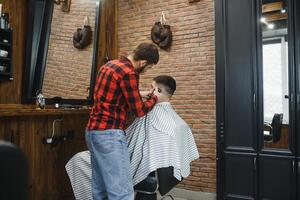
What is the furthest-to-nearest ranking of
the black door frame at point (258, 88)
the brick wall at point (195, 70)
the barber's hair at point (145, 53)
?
the brick wall at point (195, 70), the black door frame at point (258, 88), the barber's hair at point (145, 53)

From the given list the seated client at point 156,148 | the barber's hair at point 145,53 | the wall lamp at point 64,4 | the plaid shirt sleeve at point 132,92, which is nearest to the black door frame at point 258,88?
the seated client at point 156,148

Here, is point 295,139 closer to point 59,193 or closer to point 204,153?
point 204,153

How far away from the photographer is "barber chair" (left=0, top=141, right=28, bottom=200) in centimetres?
65

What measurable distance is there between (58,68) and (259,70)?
6.93 ft

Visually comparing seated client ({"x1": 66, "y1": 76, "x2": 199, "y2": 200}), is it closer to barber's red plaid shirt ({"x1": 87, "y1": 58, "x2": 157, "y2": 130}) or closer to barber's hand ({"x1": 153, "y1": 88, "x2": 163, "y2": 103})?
barber's hand ({"x1": 153, "y1": 88, "x2": 163, "y2": 103})

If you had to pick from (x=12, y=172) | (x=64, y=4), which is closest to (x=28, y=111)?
(x=64, y=4)

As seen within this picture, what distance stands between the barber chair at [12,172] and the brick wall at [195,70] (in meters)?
3.15

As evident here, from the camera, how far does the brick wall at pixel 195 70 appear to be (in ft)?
12.1

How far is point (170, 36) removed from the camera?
157 inches

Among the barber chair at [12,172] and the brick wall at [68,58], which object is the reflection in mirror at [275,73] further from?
the barber chair at [12,172]

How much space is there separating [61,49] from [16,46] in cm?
51

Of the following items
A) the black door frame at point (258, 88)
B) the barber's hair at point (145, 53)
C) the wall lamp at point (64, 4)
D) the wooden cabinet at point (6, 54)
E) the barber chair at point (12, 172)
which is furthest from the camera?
the wall lamp at point (64, 4)

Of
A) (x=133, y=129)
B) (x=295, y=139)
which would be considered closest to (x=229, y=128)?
(x=295, y=139)

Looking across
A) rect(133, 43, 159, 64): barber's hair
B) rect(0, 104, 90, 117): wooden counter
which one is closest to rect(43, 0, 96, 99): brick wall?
rect(0, 104, 90, 117): wooden counter
